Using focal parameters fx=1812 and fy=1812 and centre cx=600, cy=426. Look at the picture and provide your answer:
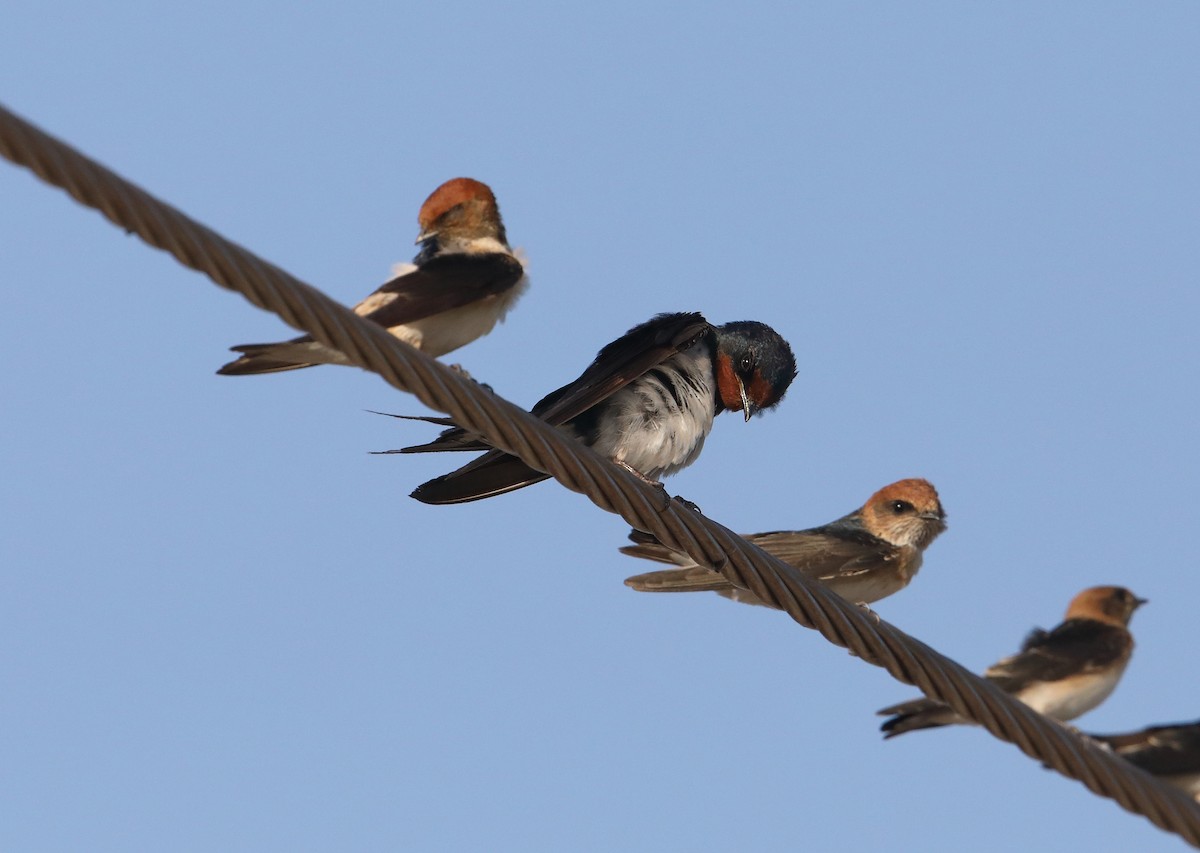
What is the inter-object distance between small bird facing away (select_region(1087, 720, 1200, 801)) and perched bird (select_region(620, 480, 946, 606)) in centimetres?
203

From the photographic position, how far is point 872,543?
741cm

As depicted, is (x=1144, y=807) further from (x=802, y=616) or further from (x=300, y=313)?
(x=300, y=313)

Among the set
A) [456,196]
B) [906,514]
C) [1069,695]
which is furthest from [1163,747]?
[456,196]

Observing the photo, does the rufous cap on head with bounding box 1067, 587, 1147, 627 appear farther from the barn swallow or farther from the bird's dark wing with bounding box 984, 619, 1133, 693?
the barn swallow

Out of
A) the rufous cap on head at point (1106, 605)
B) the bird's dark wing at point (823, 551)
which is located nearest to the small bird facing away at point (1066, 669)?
the rufous cap on head at point (1106, 605)

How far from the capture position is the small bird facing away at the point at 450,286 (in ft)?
19.6

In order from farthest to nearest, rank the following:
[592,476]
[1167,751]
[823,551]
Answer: [823,551]
[1167,751]
[592,476]

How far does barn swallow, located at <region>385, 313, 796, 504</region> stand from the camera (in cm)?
605

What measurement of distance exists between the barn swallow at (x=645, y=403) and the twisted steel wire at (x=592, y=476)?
1.07 metres

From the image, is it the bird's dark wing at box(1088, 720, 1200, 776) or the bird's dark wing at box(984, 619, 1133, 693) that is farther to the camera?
the bird's dark wing at box(984, 619, 1133, 693)

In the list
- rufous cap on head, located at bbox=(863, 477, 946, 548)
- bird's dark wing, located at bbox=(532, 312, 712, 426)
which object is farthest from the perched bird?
bird's dark wing, located at bbox=(532, 312, 712, 426)

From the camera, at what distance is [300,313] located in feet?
12.8

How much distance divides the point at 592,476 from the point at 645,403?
1683 millimetres

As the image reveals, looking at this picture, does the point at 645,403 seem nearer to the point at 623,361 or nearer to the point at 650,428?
the point at 650,428
